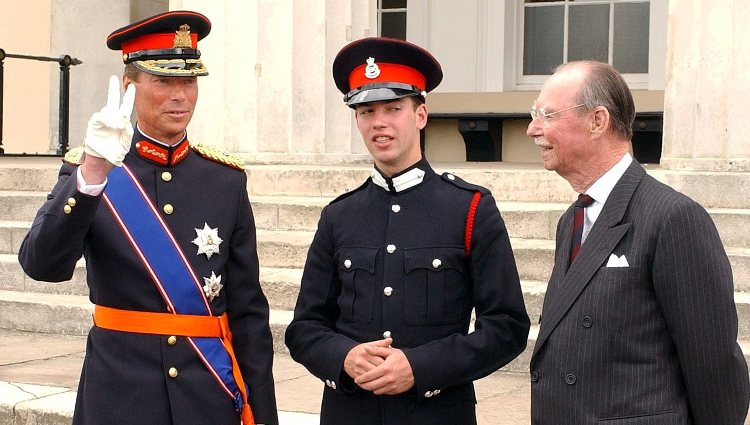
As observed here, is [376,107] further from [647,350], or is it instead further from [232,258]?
[647,350]

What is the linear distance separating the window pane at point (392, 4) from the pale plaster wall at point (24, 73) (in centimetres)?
333

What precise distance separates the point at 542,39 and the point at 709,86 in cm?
436

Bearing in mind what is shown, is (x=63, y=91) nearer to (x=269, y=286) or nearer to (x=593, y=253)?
(x=269, y=286)

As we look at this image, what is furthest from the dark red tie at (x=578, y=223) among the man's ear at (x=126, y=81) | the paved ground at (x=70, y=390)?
the paved ground at (x=70, y=390)

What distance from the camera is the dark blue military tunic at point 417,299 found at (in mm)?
3457

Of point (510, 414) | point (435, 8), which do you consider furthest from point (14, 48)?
point (510, 414)

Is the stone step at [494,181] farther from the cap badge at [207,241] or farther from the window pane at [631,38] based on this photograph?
the cap badge at [207,241]

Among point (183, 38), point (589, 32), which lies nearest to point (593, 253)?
point (183, 38)

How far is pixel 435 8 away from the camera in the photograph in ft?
38.2

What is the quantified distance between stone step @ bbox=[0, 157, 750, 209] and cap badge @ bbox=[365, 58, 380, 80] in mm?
3826

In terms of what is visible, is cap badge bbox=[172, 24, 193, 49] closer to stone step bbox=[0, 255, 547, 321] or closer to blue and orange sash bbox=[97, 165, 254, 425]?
blue and orange sash bbox=[97, 165, 254, 425]

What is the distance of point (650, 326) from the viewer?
2.97 metres

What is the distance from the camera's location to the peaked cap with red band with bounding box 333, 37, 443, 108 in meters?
3.60

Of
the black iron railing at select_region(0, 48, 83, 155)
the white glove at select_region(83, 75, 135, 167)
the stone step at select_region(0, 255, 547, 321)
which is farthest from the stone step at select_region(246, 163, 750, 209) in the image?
the white glove at select_region(83, 75, 135, 167)
